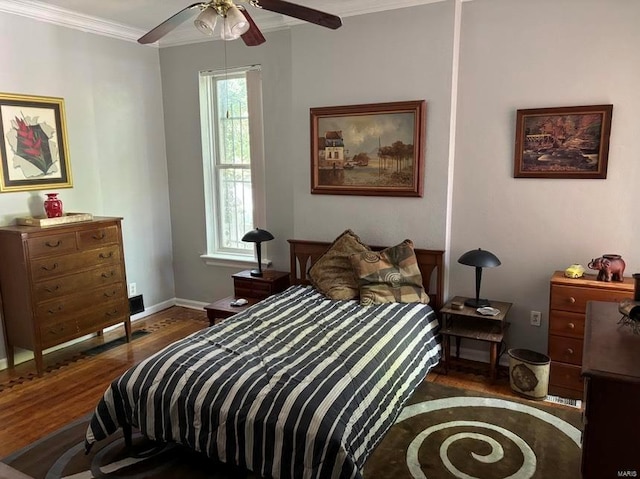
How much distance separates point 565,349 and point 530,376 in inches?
11.3

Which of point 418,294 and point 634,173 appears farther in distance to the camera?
point 418,294

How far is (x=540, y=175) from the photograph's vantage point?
129 inches

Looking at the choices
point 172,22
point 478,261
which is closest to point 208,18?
point 172,22

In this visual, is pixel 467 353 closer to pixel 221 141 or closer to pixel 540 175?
pixel 540 175

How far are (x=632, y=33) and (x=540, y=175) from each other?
100cm

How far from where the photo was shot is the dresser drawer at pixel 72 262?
134 inches

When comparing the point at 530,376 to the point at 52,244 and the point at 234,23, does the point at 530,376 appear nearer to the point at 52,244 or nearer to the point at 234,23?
the point at 234,23

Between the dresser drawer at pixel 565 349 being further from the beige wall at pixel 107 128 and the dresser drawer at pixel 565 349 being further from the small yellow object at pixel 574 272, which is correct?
the beige wall at pixel 107 128

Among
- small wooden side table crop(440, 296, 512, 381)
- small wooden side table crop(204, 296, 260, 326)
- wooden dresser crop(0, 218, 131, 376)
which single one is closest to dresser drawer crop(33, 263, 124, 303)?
wooden dresser crop(0, 218, 131, 376)

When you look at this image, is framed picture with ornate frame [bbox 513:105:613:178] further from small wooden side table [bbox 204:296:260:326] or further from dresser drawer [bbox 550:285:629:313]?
small wooden side table [bbox 204:296:260:326]

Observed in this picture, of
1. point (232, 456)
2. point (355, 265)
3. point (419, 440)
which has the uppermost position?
point (355, 265)

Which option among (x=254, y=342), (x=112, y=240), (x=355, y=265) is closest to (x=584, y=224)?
(x=355, y=265)

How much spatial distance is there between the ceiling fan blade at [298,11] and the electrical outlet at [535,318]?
242 centimetres

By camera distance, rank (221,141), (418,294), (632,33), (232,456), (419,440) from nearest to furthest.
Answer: (232,456)
(419,440)
(632,33)
(418,294)
(221,141)
